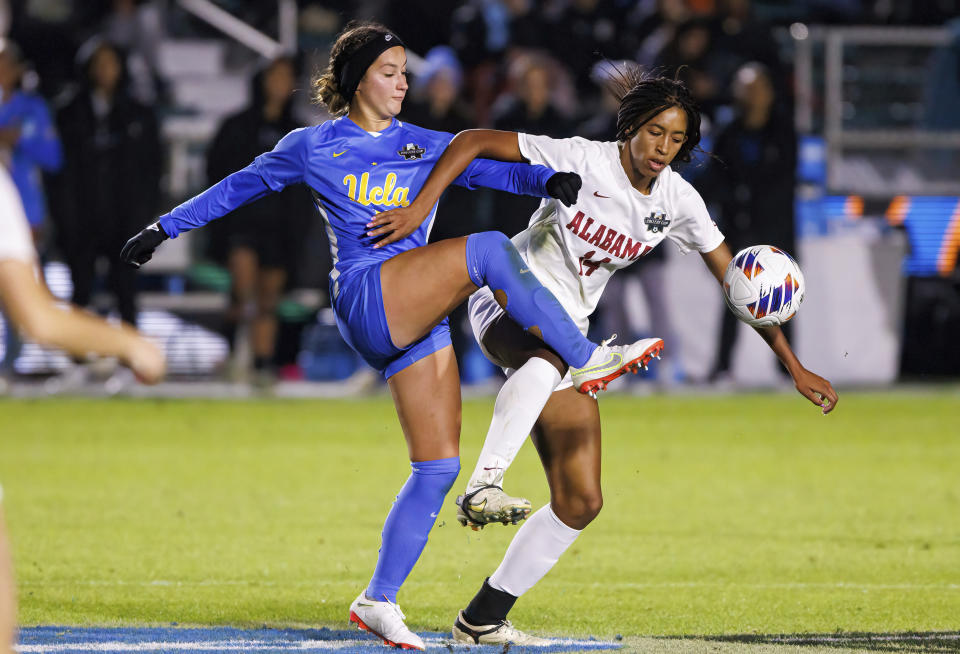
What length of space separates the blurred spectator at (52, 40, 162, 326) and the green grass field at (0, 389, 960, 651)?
1.20 meters

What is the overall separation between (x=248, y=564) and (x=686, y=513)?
2.66 m

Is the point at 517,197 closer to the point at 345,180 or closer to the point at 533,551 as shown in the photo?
the point at 533,551

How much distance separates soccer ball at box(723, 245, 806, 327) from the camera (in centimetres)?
523

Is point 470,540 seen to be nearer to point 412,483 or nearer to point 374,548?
point 374,548

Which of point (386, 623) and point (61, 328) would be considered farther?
point (386, 623)

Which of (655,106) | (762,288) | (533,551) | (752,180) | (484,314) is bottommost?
(752,180)

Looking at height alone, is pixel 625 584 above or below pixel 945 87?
below

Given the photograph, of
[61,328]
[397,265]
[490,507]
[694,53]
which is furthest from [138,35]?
[61,328]

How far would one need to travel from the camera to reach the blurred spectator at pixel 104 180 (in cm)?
1336

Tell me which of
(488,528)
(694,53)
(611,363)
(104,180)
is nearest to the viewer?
(611,363)

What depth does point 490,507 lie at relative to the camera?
4637 millimetres

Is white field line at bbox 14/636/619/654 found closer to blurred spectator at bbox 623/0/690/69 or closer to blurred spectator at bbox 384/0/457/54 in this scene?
blurred spectator at bbox 623/0/690/69

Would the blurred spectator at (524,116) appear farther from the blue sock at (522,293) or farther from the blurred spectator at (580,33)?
the blue sock at (522,293)

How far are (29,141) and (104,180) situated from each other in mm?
770
